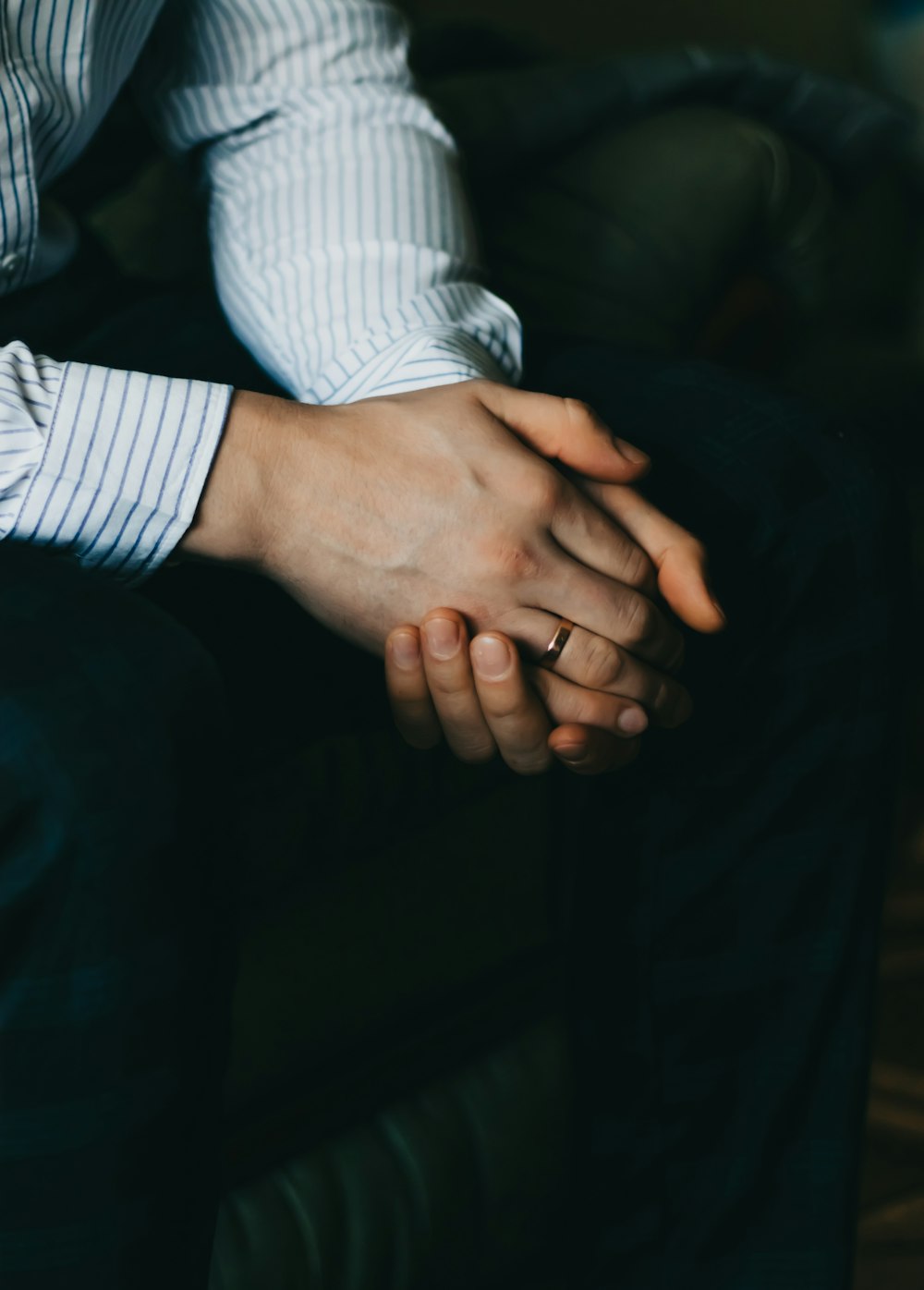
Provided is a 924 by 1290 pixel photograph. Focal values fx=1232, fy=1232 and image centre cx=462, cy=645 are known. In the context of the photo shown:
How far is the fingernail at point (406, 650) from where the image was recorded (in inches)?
18.8

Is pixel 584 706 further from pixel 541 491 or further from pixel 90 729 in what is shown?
pixel 90 729

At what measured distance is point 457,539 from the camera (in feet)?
1.56

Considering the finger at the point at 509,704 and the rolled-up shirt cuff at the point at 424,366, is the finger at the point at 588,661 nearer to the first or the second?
the finger at the point at 509,704

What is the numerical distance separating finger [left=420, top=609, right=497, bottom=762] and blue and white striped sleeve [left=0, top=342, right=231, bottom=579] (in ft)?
0.34

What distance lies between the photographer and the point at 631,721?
499mm

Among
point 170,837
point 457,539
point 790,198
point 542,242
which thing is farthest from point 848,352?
point 170,837

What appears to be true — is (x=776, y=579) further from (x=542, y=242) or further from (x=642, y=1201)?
(x=542, y=242)

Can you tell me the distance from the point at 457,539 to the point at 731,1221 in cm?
35

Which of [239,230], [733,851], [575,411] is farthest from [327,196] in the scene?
[733,851]

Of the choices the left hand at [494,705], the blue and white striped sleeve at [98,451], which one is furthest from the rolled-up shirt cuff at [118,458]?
the left hand at [494,705]

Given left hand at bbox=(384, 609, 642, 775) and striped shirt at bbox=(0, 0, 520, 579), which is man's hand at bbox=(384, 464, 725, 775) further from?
striped shirt at bbox=(0, 0, 520, 579)

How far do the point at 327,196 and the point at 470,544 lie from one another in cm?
29

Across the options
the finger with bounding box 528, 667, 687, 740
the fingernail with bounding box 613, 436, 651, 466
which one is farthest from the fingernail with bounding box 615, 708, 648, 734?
the fingernail with bounding box 613, 436, 651, 466

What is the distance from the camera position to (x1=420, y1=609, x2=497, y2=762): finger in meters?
0.47
